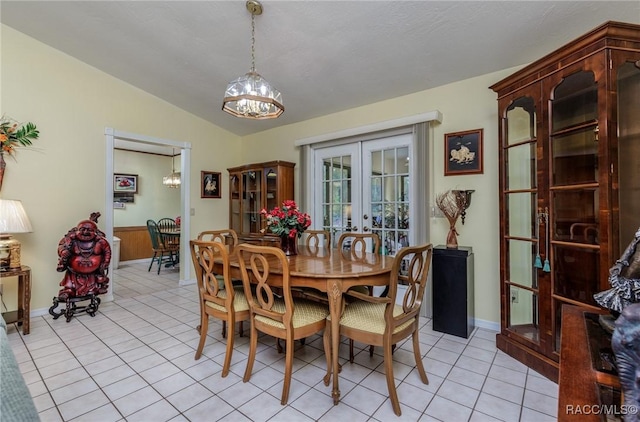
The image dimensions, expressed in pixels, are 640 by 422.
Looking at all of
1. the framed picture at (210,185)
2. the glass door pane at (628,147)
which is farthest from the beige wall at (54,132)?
the glass door pane at (628,147)

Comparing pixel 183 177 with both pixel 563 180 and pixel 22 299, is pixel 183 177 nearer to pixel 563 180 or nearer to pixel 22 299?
pixel 22 299

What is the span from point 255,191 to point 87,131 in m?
2.18

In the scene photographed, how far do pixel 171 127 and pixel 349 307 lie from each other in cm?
384

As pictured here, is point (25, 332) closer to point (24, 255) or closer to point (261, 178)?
point (24, 255)

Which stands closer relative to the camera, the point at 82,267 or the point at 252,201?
the point at 82,267

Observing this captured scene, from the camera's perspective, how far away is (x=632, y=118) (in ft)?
5.76

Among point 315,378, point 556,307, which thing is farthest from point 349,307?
point 556,307

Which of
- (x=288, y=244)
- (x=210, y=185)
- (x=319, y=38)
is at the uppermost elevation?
(x=319, y=38)

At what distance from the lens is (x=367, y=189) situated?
3.68 metres

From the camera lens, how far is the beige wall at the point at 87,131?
2.83 m

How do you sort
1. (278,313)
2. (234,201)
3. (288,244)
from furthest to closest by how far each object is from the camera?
(234,201)
(288,244)
(278,313)

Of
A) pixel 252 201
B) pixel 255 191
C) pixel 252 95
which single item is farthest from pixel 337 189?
pixel 252 95

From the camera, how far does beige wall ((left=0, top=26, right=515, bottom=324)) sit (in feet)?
9.30

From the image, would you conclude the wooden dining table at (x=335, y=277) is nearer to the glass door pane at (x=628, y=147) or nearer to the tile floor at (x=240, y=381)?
the tile floor at (x=240, y=381)
